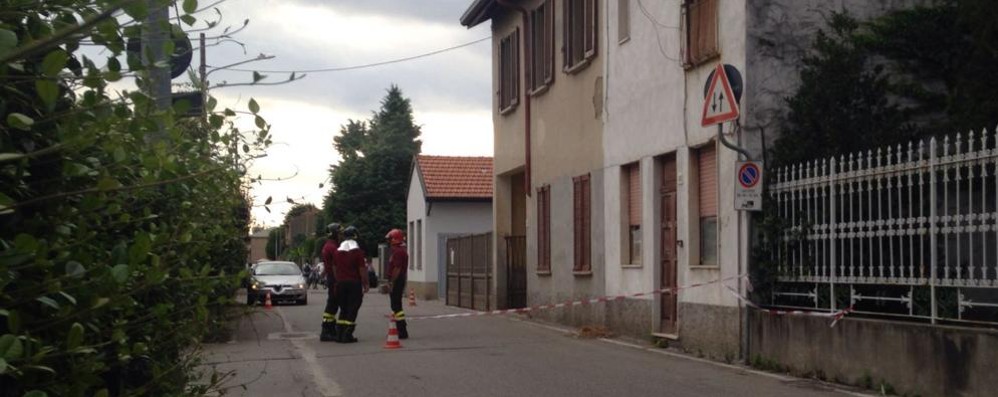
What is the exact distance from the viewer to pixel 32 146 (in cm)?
337

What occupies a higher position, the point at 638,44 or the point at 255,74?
the point at 638,44

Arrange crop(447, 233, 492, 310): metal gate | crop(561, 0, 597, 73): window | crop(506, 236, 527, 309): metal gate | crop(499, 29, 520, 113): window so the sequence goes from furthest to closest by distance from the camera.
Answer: crop(447, 233, 492, 310): metal gate < crop(506, 236, 527, 309): metal gate < crop(499, 29, 520, 113): window < crop(561, 0, 597, 73): window

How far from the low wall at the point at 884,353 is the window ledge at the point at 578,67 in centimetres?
790

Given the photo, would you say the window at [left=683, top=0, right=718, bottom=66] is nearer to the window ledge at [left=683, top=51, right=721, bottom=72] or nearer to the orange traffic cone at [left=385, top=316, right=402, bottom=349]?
the window ledge at [left=683, top=51, right=721, bottom=72]

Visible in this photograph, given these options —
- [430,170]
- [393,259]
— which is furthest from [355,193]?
[393,259]

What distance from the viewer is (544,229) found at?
23.8 metres

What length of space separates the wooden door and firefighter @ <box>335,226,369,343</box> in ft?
14.5

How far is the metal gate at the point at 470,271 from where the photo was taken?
28.4 m

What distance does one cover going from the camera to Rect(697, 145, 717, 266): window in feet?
50.1

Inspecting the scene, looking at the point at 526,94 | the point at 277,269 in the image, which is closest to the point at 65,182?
the point at 526,94

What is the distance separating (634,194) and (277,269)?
1914 centimetres

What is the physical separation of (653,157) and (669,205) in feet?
2.41

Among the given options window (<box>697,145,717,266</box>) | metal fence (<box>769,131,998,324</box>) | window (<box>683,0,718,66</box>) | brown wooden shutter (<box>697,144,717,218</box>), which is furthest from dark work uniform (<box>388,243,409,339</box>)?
metal fence (<box>769,131,998,324</box>)

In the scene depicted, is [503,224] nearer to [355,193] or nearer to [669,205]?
[669,205]
